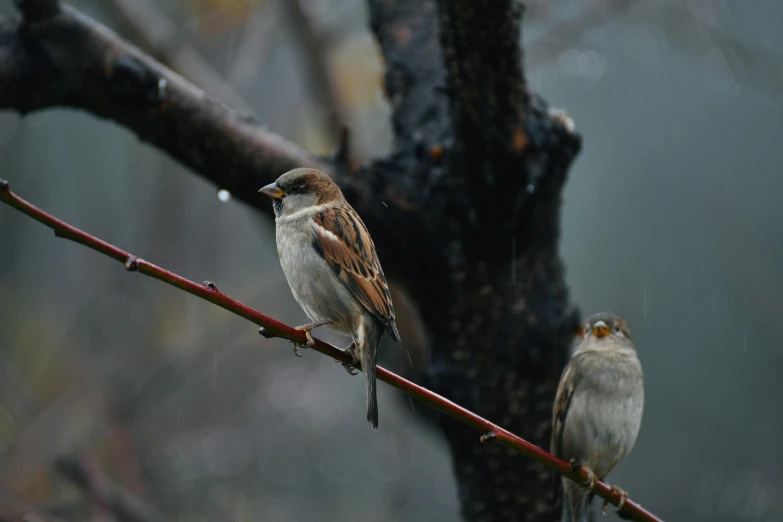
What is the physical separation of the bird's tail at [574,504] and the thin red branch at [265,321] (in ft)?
2.98

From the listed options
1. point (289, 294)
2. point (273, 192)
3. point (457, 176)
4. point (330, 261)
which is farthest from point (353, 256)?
point (289, 294)

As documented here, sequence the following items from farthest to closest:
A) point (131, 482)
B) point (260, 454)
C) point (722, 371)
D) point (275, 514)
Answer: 1. point (722, 371)
2. point (260, 454)
3. point (275, 514)
4. point (131, 482)

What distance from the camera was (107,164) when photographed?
7895 mm

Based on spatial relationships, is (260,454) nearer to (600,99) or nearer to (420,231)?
(420,231)

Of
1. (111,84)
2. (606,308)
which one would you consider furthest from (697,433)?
(111,84)

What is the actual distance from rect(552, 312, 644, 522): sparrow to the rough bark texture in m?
0.07

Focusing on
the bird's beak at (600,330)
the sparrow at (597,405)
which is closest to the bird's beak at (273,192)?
the sparrow at (597,405)

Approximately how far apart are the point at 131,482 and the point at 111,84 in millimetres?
2033

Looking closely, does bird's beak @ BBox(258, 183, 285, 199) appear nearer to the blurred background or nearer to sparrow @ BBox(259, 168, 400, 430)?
sparrow @ BBox(259, 168, 400, 430)

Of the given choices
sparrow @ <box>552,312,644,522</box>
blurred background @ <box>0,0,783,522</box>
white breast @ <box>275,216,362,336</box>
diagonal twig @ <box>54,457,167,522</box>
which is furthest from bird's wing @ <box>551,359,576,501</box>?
diagonal twig @ <box>54,457,167,522</box>

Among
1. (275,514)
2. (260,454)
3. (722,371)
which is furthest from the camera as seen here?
(722,371)

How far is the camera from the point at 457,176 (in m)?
2.57

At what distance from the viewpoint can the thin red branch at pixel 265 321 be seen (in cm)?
120

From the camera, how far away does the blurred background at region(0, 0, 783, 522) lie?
4.11m
